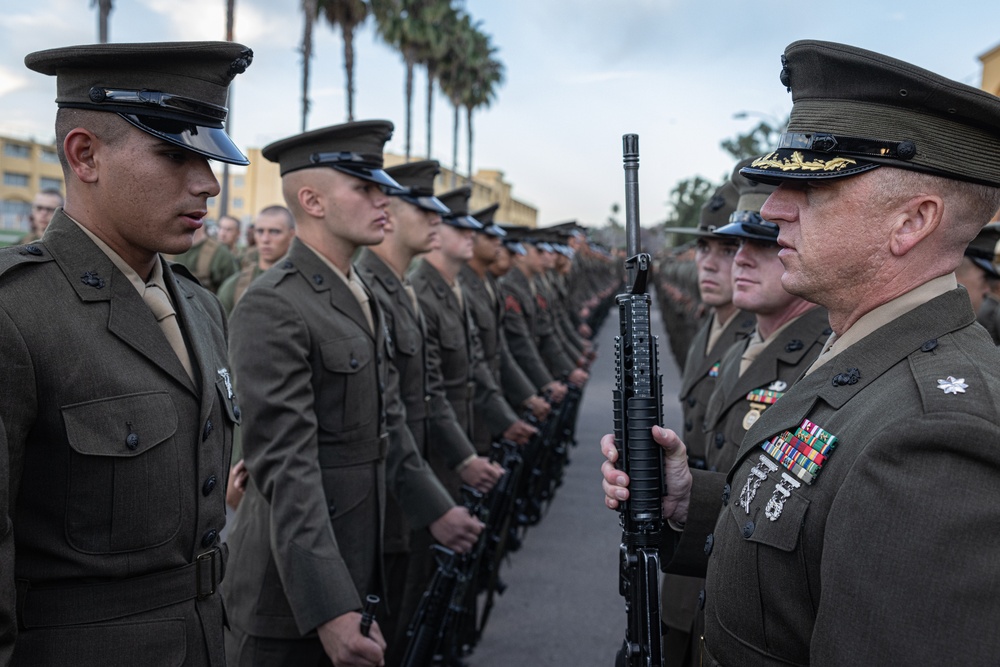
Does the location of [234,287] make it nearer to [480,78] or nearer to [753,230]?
[753,230]

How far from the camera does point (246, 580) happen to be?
3.01 m

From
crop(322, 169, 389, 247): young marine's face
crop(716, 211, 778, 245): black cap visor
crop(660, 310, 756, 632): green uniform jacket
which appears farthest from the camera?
crop(660, 310, 756, 632): green uniform jacket

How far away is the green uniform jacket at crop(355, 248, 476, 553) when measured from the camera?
435 cm

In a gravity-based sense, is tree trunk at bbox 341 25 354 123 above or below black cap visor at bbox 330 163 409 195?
above

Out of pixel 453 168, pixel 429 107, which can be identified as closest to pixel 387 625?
pixel 429 107

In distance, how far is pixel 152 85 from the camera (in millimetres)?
2068

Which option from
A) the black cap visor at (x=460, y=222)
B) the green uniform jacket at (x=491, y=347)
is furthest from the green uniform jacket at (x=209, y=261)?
the black cap visor at (x=460, y=222)

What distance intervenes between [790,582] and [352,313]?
84.2 inches

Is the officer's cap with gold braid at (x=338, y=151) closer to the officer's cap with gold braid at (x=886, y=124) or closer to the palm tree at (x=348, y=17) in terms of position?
the officer's cap with gold braid at (x=886, y=124)

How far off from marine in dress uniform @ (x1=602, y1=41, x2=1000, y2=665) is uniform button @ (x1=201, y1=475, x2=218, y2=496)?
1.24 meters

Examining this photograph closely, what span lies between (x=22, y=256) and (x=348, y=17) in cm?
2323

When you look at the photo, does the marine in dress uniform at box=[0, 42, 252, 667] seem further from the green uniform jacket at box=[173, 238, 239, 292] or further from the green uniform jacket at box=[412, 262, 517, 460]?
the green uniform jacket at box=[173, 238, 239, 292]

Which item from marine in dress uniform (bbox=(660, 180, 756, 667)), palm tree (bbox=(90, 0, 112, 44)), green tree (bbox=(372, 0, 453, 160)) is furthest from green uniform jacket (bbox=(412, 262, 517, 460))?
green tree (bbox=(372, 0, 453, 160))

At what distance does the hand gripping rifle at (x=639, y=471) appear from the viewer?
226 centimetres
